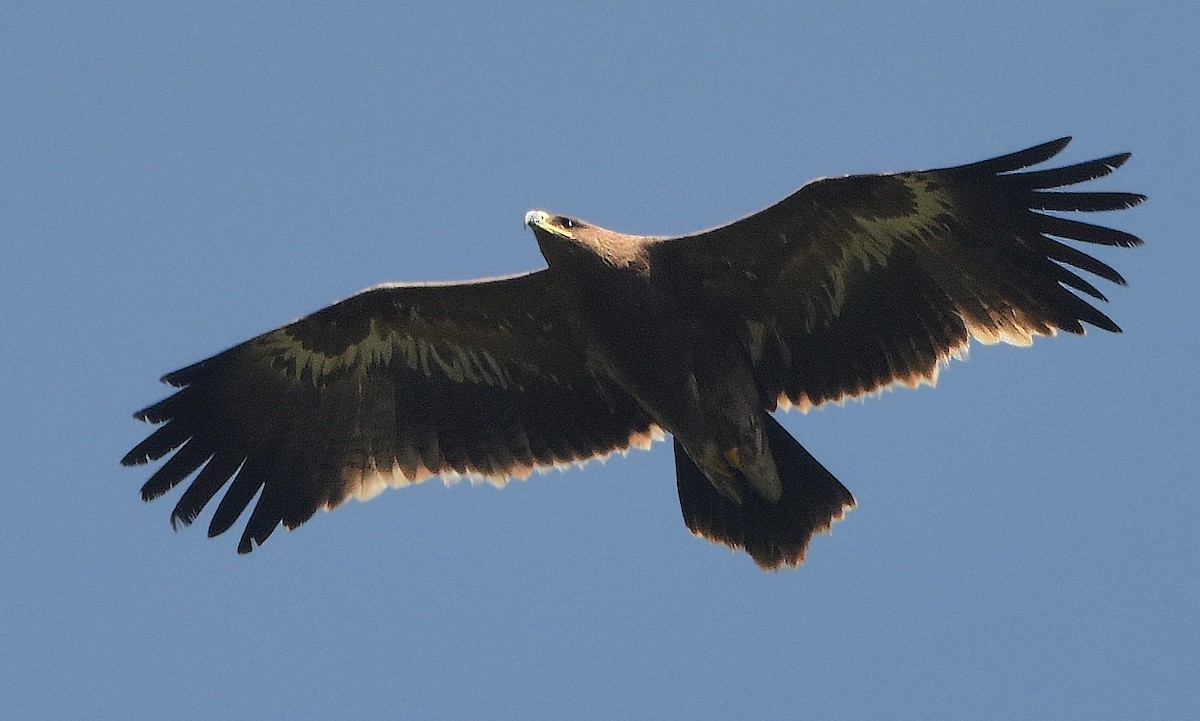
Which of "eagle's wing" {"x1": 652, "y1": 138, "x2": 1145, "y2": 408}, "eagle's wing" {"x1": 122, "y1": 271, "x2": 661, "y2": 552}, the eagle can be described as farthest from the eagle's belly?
"eagle's wing" {"x1": 122, "y1": 271, "x2": 661, "y2": 552}

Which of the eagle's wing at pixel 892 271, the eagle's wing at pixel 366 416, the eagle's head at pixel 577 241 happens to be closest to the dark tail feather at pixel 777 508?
the eagle's wing at pixel 892 271

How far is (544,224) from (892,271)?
2029 mm

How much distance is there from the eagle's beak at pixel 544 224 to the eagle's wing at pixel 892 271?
0.56m

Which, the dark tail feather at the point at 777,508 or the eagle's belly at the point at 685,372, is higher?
the eagle's belly at the point at 685,372

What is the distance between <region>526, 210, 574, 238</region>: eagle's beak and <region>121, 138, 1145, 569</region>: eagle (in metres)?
0.01

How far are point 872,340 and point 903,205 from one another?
0.84 m

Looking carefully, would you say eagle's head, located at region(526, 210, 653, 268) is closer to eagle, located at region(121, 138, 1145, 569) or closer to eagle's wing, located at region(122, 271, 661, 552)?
eagle, located at region(121, 138, 1145, 569)

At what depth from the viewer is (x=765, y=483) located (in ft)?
34.5

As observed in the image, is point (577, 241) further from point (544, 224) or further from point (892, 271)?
point (892, 271)

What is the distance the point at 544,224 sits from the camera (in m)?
9.89

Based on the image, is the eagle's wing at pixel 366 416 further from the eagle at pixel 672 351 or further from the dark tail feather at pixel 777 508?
the dark tail feather at pixel 777 508

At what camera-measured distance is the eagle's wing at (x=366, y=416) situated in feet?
36.0

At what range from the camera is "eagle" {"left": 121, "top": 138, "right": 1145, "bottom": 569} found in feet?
32.8

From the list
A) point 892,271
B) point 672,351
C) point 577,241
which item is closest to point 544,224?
point 577,241
